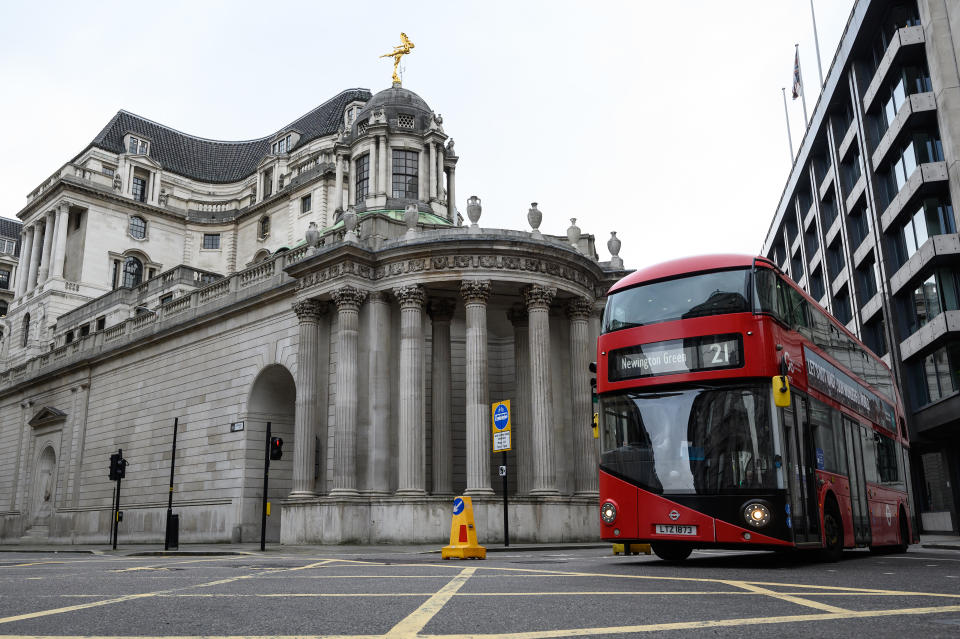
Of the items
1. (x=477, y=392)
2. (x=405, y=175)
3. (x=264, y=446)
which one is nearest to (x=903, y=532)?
(x=477, y=392)

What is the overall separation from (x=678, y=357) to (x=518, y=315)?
16.9m

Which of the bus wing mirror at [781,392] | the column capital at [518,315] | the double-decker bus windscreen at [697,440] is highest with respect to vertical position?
the column capital at [518,315]

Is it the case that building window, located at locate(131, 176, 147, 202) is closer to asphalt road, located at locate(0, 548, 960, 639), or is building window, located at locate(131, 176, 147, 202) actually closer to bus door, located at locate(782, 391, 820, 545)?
asphalt road, located at locate(0, 548, 960, 639)

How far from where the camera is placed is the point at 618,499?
12.9 meters

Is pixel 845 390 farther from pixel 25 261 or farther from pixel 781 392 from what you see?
pixel 25 261

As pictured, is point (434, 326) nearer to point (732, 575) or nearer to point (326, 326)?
point (326, 326)

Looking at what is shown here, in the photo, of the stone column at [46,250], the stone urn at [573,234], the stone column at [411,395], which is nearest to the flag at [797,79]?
the stone urn at [573,234]

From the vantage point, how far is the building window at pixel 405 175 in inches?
1596

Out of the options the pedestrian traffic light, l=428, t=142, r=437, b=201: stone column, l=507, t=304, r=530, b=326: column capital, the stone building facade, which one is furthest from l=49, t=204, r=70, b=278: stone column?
the pedestrian traffic light

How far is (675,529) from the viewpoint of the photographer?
12.2m

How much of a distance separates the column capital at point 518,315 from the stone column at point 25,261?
52.9 m

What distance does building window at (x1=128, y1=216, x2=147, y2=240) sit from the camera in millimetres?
65812

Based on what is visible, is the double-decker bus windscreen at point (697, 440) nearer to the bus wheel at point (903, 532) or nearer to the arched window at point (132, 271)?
the bus wheel at point (903, 532)

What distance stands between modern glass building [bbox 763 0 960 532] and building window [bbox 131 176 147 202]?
53.6m
